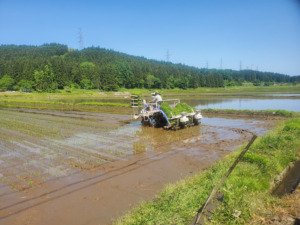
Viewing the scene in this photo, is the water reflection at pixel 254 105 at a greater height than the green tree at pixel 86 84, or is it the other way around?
the green tree at pixel 86 84

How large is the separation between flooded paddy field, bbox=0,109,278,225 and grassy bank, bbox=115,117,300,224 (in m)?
0.60

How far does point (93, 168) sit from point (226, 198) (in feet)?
12.5

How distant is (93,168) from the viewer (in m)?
6.39

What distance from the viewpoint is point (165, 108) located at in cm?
1188

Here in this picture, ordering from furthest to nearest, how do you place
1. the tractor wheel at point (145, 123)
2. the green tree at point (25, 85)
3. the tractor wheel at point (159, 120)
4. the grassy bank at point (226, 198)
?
the green tree at point (25, 85), the tractor wheel at point (145, 123), the tractor wheel at point (159, 120), the grassy bank at point (226, 198)

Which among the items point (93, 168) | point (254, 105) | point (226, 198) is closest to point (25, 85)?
point (254, 105)

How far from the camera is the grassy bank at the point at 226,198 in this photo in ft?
11.8

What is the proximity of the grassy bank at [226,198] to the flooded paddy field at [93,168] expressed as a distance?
60 cm

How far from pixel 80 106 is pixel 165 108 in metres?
18.4

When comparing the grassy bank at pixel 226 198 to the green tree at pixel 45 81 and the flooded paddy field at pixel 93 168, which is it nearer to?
the flooded paddy field at pixel 93 168

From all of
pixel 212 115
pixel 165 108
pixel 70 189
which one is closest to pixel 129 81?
pixel 212 115

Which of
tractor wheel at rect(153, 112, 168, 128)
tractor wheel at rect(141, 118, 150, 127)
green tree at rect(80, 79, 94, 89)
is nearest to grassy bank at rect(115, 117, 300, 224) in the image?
tractor wheel at rect(153, 112, 168, 128)

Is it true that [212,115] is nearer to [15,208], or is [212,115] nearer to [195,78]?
[15,208]

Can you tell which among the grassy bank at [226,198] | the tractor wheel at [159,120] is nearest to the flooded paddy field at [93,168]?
the grassy bank at [226,198]
